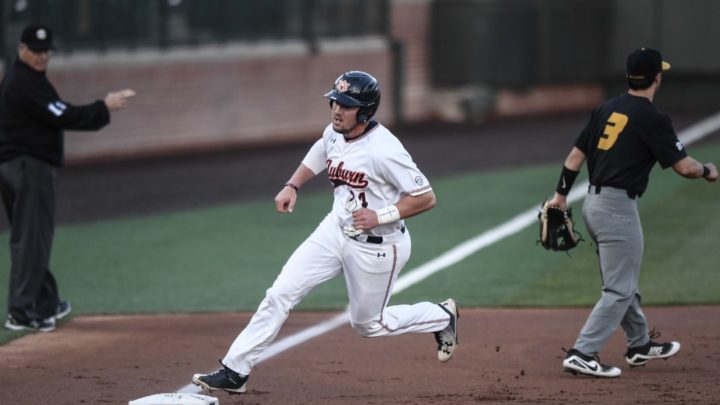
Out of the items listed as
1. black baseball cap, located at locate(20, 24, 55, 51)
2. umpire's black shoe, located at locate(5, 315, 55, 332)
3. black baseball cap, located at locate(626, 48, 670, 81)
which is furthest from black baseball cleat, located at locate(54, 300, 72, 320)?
black baseball cap, located at locate(626, 48, 670, 81)


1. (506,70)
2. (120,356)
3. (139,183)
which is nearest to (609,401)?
(120,356)

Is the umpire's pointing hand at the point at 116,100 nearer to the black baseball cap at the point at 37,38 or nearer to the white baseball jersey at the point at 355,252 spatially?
the black baseball cap at the point at 37,38

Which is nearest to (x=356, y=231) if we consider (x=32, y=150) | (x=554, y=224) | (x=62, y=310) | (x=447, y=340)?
(x=447, y=340)

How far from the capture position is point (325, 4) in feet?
71.0

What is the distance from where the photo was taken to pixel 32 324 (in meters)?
9.47

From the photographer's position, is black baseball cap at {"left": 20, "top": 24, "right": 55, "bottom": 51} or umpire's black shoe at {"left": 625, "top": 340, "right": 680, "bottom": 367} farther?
black baseball cap at {"left": 20, "top": 24, "right": 55, "bottom": 51}

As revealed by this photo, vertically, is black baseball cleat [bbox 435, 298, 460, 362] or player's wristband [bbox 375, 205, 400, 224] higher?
A: player's wristband [bbox 375, 205, 400, 224]

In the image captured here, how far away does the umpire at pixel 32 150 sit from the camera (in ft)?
→ 30.1

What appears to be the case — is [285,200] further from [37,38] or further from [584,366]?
[37,38]

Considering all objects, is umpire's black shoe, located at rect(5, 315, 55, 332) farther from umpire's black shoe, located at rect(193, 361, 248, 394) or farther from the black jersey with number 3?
the black jersey with number 3

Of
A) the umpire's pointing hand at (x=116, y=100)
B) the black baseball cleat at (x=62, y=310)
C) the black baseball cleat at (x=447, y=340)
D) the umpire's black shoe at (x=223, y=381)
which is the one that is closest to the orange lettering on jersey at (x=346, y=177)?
the black baseball cleat at (x=447, y=340)

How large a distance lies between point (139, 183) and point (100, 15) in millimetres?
2767

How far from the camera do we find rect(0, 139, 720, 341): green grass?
10742 millimetres

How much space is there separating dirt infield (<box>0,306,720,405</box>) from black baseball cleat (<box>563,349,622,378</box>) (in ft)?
0.17
